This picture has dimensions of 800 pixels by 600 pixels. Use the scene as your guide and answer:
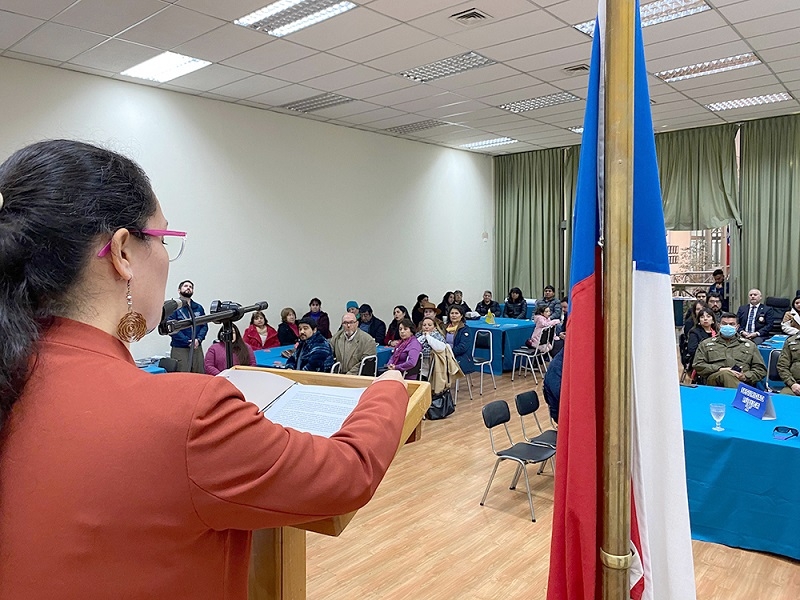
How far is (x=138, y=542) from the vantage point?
0.81 metres

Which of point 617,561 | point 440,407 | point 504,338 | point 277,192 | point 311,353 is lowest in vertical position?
point 440,407

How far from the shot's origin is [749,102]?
895cm

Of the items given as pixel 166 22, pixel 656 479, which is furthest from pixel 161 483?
pixel 166 22

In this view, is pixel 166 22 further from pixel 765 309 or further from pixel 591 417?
pixel 765 309

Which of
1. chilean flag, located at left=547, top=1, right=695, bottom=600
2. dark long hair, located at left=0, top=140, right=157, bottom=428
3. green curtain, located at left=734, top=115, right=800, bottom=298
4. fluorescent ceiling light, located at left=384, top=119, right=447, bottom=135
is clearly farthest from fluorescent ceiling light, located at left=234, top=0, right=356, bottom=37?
green curtain, located at left=734, top=115, right=800, bottom=298

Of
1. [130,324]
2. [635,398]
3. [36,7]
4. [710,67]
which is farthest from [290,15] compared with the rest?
[635,398]

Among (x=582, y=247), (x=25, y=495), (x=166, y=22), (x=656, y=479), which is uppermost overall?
(x=166, y=22)

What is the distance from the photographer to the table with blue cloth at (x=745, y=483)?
3539mm

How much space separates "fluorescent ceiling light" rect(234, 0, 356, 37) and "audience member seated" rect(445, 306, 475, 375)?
4122mm

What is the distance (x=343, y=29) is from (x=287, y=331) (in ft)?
13.9

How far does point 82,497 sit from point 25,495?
0.09m

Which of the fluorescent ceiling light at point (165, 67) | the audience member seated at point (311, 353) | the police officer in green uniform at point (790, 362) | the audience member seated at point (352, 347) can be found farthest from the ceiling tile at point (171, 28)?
the police officer in green uniform at point (790, 362)

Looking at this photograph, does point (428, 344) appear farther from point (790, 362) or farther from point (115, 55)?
point (115, 55)

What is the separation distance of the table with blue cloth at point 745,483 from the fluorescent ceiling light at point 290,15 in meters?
4.30
